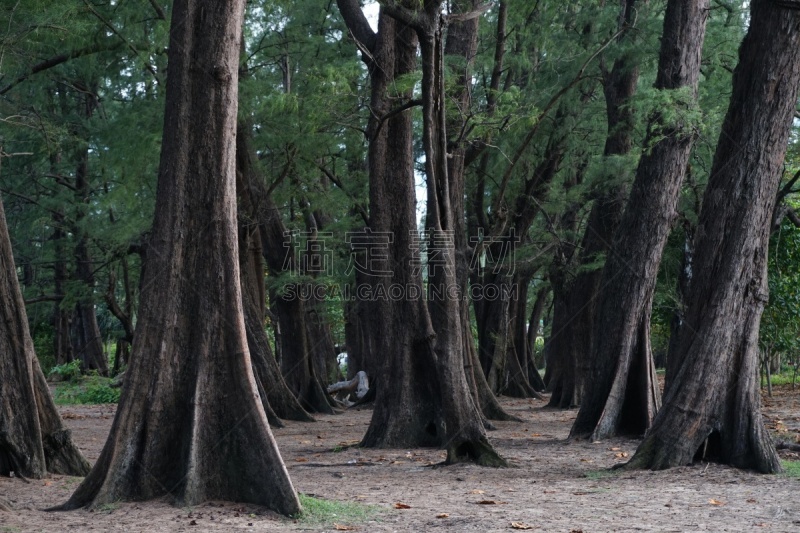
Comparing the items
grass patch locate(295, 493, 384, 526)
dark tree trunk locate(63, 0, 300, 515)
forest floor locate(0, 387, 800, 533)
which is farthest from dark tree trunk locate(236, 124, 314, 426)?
grass patch locate(295, 493, 384, 526)

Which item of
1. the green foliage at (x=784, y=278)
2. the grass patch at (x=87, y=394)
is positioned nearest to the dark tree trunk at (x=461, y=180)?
the green foliage at (x=784, y=278)

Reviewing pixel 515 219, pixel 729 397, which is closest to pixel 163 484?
pixel 729 397

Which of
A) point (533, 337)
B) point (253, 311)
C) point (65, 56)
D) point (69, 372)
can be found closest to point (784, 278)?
point (253, 311)

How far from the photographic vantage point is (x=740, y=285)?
10.0 m

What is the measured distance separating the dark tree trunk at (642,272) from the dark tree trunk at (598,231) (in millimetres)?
811

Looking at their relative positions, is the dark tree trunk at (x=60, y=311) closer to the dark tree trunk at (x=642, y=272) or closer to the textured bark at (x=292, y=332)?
the textured bark at (x=292, y=332)

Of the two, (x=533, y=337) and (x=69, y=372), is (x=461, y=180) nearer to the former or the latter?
(x=69, y=372)

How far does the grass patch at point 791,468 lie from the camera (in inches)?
375

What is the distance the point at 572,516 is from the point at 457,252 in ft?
31.7

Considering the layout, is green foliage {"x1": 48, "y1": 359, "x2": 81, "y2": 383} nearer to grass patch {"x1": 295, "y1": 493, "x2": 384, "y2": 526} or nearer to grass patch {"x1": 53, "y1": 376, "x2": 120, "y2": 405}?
grass patch {"x1": 53, "y1": 376, "x2": 120, "y2": 405}

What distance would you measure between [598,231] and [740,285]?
8901 mm

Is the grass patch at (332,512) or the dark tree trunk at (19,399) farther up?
the dark tree trunk at (19,399)

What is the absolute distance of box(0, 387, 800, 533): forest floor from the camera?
7012 millimetres

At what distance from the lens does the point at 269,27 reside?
68.4ft
